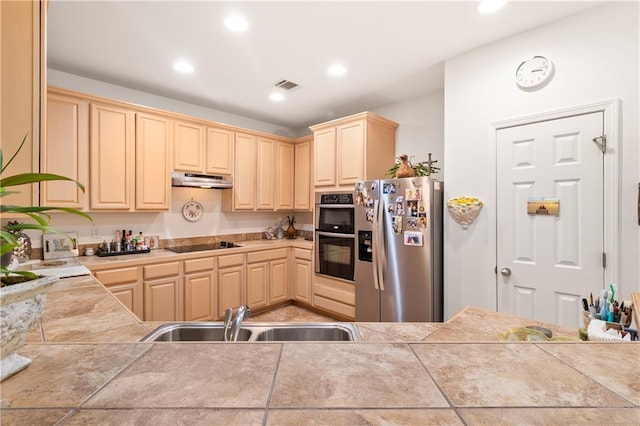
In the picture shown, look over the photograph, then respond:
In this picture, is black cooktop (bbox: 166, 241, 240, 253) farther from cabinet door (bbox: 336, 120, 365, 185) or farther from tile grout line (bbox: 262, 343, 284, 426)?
tile grout line (bbox: 262, 343, 284, 426)

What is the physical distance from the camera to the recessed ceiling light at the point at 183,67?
2727 mm

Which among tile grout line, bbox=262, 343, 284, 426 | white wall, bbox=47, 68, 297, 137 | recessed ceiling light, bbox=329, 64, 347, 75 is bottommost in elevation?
tile grout line, bbox=262, 343, 284, 426

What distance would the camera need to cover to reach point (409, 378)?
20.9 inches

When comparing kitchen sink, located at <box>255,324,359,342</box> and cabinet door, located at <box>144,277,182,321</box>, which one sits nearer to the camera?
kitchen sink, located at <box>255,324,359,342</box>

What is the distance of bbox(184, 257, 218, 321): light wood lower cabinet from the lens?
318cm

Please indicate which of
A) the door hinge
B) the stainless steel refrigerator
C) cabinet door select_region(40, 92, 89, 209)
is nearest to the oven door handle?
the stainless steel refrigerator

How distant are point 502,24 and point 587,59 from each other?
609 millimetres

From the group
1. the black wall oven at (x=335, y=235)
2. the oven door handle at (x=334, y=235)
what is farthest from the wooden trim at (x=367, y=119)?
the oven door handle at (x=334, y=235)

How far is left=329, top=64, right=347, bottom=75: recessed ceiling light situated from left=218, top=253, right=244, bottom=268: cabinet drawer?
2.31 m

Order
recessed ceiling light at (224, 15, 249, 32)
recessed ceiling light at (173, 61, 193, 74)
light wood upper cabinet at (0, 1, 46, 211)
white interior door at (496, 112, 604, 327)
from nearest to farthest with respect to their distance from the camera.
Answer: light wood upper cabinet at (0, 1, 46, 211), white interior door at (496, 112, 604, 327), recessed ceiling light at (224, 15, 249, 32), recessed ceiling light at (173, 61, 193, 74)

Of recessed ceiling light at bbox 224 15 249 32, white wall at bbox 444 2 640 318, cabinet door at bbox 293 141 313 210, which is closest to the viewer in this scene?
white wall at bbox 444 2 640 318

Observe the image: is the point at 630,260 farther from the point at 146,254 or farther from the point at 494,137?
the point at 146,254

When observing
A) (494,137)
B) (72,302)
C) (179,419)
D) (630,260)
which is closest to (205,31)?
(72,302)

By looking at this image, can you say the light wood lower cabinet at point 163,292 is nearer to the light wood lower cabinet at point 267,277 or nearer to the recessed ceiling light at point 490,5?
the light wood lower cabinet at point 267,277
